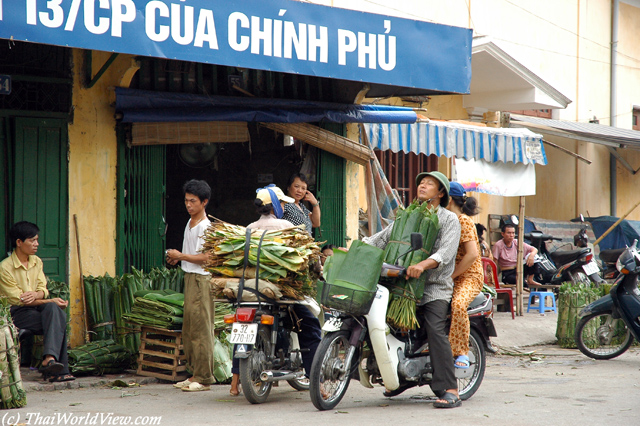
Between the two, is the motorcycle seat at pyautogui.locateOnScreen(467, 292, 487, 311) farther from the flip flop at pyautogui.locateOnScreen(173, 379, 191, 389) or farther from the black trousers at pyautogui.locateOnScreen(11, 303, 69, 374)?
the black trousers at pyautogui.locateOnScreen(11, 303, 69, 374)

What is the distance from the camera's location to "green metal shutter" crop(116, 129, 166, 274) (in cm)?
812

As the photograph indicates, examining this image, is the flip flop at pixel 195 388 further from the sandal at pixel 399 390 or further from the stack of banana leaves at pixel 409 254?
the stack of banana leaves at pixel 409 254

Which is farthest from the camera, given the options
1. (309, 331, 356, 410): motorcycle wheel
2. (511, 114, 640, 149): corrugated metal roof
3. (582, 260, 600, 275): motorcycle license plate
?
(511, 114, 640, 149): corrugated metal roof

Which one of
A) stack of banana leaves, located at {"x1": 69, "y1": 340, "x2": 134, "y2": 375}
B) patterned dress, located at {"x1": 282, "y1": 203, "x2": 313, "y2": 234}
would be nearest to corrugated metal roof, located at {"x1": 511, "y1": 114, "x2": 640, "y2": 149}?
patterned dress, located at {"x1": 282, "y1": 203, "x2": 313, "y2": 234}

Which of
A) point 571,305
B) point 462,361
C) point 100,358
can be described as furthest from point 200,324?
point 571,305

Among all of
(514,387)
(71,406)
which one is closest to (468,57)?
(514,387)

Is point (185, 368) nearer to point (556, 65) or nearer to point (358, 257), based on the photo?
point (358, 257)

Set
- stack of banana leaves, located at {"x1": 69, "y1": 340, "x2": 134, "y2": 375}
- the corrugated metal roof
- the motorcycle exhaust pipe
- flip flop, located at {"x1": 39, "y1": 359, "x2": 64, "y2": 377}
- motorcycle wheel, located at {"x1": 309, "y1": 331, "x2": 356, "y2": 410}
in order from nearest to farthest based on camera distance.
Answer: motorcycle wheel, located at {"x1": 309, "y1": 331, "x2": 356, "y2": 410} → the motorcycle exhaust pipe → flip flop, located at {"x1": 39, "y1": 359, "x2": 64, "y2": 377} → stack of banana leaves, located at {"x1": 69, "y1": 340, "x2": 134, "y2": 375} → the corrugated metal roof

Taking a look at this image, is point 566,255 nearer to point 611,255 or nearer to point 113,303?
point 611,255

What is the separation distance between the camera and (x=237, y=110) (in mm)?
8398

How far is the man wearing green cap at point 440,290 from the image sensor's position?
5.84m

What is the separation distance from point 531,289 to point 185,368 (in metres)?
7.52

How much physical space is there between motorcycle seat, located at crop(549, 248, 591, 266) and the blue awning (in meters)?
5.16

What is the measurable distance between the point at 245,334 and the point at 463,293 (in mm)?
1665
